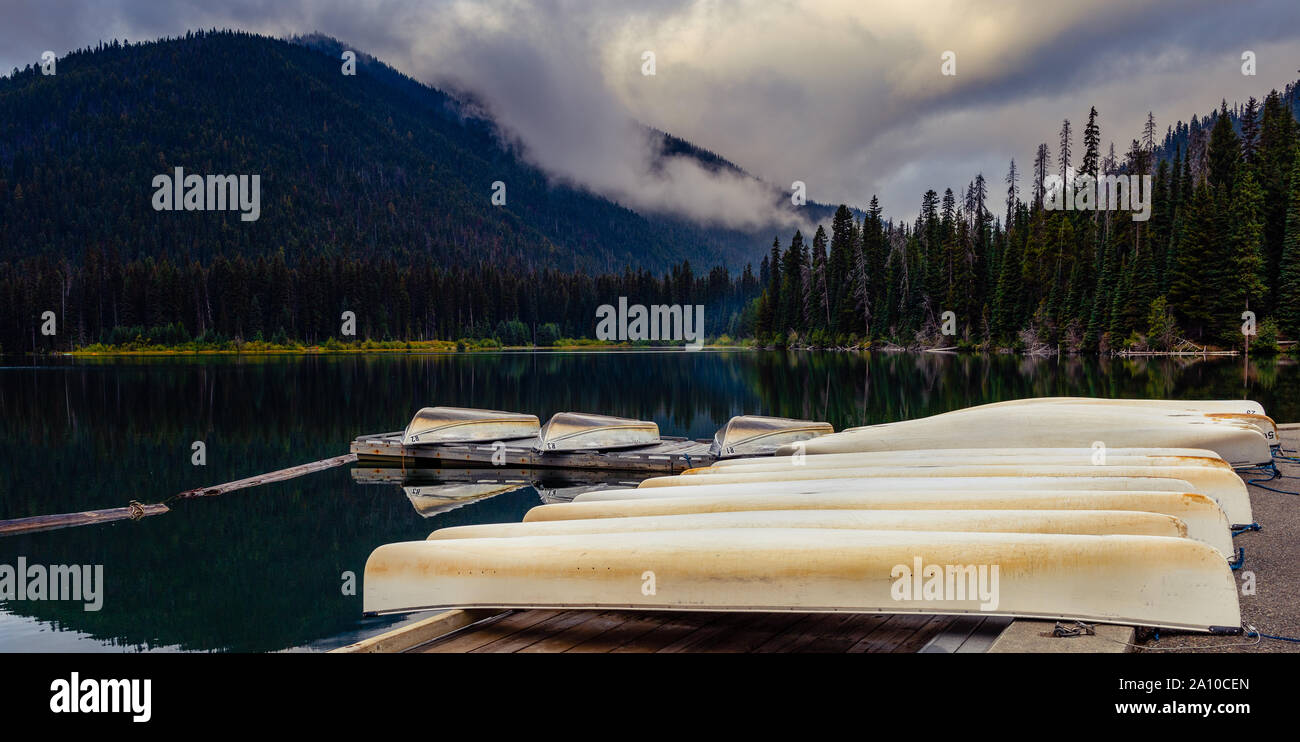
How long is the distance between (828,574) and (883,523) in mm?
1028

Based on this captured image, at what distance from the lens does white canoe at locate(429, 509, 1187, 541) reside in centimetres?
499

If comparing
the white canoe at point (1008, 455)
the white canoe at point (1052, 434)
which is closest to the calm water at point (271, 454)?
the white canoe at point (1008, 455)

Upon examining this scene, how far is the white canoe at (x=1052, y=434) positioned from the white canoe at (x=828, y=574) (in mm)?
6364

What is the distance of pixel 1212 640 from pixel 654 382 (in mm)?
43268

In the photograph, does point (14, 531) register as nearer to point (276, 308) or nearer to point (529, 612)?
point (529, 612)

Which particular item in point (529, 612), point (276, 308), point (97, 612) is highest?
point (276, 308)

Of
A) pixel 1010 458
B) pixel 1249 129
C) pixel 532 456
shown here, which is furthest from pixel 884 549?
pixel 1249 129

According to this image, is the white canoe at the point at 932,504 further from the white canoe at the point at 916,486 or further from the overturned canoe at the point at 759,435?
the overturned canoe at the point at 759,435

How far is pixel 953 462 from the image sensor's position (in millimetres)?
8695

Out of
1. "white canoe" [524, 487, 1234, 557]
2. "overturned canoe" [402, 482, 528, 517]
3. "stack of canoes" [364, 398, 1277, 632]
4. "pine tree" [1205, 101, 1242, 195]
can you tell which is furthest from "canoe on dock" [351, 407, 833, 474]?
"pine tree" [1205, 101, 1242, 195]

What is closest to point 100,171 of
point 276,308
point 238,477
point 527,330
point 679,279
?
point 276,308

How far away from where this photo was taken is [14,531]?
12.8 meters

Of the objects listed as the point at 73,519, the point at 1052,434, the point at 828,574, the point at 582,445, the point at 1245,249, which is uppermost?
the point at 1245,249

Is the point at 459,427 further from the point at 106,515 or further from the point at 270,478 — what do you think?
the point at 106,515
